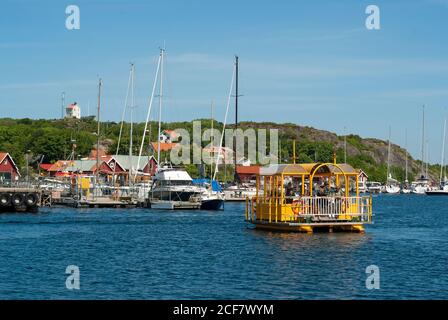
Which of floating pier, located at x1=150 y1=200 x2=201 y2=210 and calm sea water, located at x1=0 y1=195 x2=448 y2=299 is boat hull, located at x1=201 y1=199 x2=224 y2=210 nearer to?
floating pier, located at x1=150 y1=200 x2=201 y2=210

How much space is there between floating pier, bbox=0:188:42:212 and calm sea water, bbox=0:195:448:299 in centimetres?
1776

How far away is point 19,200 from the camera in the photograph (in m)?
81.2

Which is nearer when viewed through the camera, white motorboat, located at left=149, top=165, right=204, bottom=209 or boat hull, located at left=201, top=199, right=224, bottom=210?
boat hull, located at left=201, top=199, right=224, bottom=210

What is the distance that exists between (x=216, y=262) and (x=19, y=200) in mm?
45714

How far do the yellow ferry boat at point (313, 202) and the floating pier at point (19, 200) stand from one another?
35455 mm

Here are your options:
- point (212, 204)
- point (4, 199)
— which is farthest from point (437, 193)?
point (4, 199)

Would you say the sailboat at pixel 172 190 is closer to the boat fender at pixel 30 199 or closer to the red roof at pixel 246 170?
the boat fender at pixel 30 199

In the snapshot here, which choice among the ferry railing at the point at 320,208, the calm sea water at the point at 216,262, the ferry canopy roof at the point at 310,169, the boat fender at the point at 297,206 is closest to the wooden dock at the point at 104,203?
the calm sea water at the point at 216,262

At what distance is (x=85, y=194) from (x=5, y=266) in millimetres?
62447

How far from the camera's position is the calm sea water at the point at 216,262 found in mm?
31672

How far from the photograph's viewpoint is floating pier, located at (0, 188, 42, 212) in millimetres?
80562

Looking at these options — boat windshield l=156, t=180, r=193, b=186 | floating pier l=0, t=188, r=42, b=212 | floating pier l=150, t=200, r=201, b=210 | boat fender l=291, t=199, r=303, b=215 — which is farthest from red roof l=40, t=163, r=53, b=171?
boat fender l=291, t=199, r=303, b=215

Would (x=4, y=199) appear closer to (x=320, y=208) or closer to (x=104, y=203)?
(x=104, y=203)
